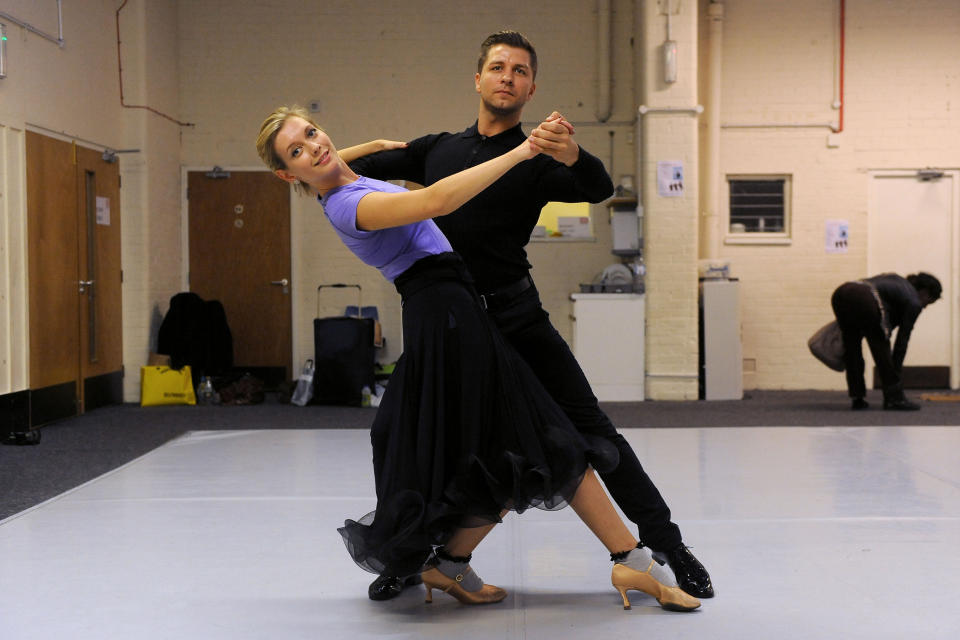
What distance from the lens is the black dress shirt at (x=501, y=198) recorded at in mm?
2445

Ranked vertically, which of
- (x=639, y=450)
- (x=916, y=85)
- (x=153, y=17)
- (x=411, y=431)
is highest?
(x=153, y=17)

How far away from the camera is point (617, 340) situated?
27.0ft

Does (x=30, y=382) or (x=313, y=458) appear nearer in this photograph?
(x=313, y=458)

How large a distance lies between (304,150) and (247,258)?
7030 mm

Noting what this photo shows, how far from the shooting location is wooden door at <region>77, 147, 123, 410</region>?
7.41m

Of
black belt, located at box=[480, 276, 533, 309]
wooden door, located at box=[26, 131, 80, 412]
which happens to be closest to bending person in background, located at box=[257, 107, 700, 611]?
black belt, located at box=[480, 276, 533, 309]

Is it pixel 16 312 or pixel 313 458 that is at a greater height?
pixel 16 312

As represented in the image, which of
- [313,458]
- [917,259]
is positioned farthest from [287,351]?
[917,259]

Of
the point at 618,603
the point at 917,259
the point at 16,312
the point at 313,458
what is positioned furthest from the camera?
the point at 917,259

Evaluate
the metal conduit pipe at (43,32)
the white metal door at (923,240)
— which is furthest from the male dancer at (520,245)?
the white metal door at (923,240)

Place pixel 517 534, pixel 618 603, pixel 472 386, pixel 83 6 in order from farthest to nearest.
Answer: pixel 83 6 → pixel 517 534 → pixel 618 603 → pixel 472 386

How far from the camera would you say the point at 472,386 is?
7.62 ft

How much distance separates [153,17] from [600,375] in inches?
194

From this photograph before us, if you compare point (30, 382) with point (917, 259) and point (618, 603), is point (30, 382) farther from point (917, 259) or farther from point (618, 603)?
point (917, 259)
